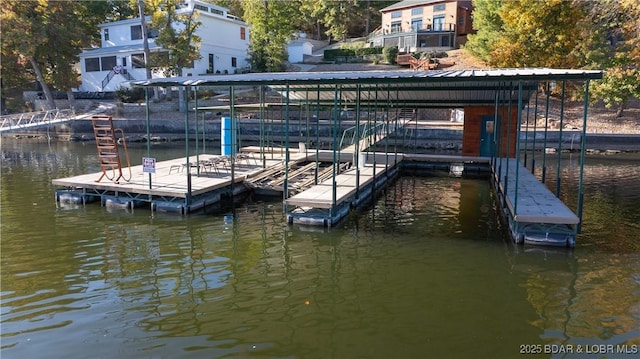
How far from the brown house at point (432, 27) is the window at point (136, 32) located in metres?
26.9

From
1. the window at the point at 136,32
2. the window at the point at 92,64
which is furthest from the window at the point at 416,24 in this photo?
the window at the point at 92,64

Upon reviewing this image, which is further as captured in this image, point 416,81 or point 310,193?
point 310,193

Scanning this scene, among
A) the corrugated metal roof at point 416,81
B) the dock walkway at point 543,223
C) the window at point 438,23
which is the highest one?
the window at point 438,23

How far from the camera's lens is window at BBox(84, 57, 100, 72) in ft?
158

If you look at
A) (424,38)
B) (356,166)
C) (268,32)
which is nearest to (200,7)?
(268,32)

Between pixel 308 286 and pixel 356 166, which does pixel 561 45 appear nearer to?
pixel 356 166

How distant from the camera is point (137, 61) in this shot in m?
45.8

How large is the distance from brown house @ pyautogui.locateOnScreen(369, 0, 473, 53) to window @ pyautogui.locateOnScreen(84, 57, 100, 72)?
31178 millimetres

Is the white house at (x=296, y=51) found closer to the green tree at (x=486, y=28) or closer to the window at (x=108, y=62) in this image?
the window at (x=108, y=62)

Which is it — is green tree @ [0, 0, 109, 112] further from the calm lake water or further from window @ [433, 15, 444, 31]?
window @ [433, 15, 444, 31]

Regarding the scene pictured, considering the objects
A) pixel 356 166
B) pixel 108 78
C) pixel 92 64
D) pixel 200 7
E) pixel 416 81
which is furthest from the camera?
pixel 92 64

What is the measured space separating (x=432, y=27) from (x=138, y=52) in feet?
107

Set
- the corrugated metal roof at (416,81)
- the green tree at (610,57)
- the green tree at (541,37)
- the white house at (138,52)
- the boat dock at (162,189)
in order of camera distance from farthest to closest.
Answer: the white house at (138,52) < the green tree at (541,37) < the green tree at (610,57) < the boat dock at (162,189) < the corrugated metal roof at (416,81)

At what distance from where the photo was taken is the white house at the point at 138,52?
45.4 m
